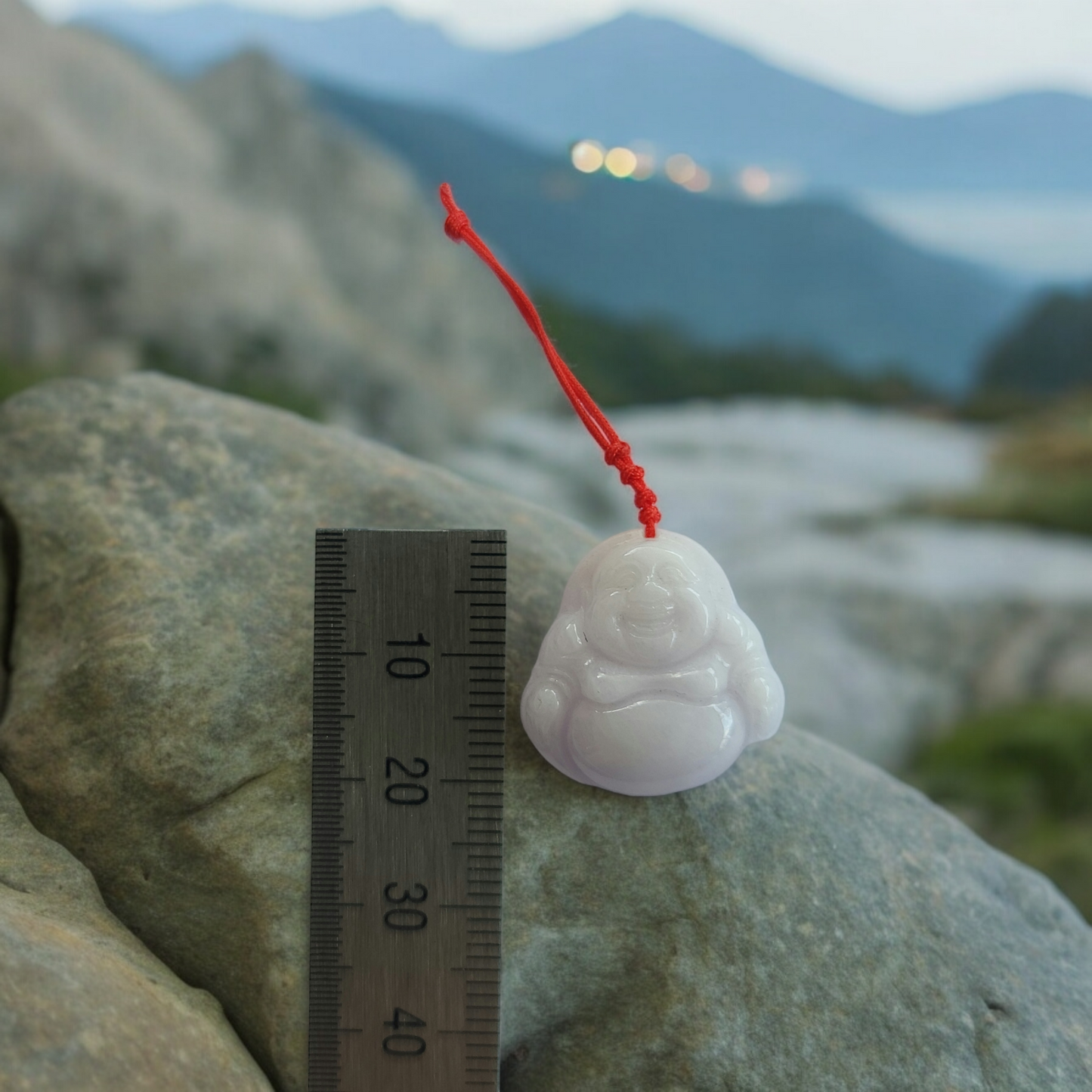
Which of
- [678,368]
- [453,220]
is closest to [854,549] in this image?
[678,368]

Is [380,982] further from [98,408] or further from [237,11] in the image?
[237,11]

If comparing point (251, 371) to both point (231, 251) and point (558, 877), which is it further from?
point (558, 877)

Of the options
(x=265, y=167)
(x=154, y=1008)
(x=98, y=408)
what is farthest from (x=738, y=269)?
(x=154, y=1008)

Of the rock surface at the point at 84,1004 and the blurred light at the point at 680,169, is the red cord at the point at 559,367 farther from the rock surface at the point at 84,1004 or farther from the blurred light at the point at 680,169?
the blurred light at the point at 680,169

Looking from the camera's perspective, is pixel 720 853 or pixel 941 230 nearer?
pixel 720 853

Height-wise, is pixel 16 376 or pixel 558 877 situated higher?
pixel 558 877

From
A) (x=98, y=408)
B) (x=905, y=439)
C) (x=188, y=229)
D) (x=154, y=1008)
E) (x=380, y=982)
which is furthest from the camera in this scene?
(x=905, y=439)

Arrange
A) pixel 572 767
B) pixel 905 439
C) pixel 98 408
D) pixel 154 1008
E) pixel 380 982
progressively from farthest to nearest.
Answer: pixel 905 439 < pixel 98 408 < pixel 572 767 < pixel 380 982 < pixel 154 1008
